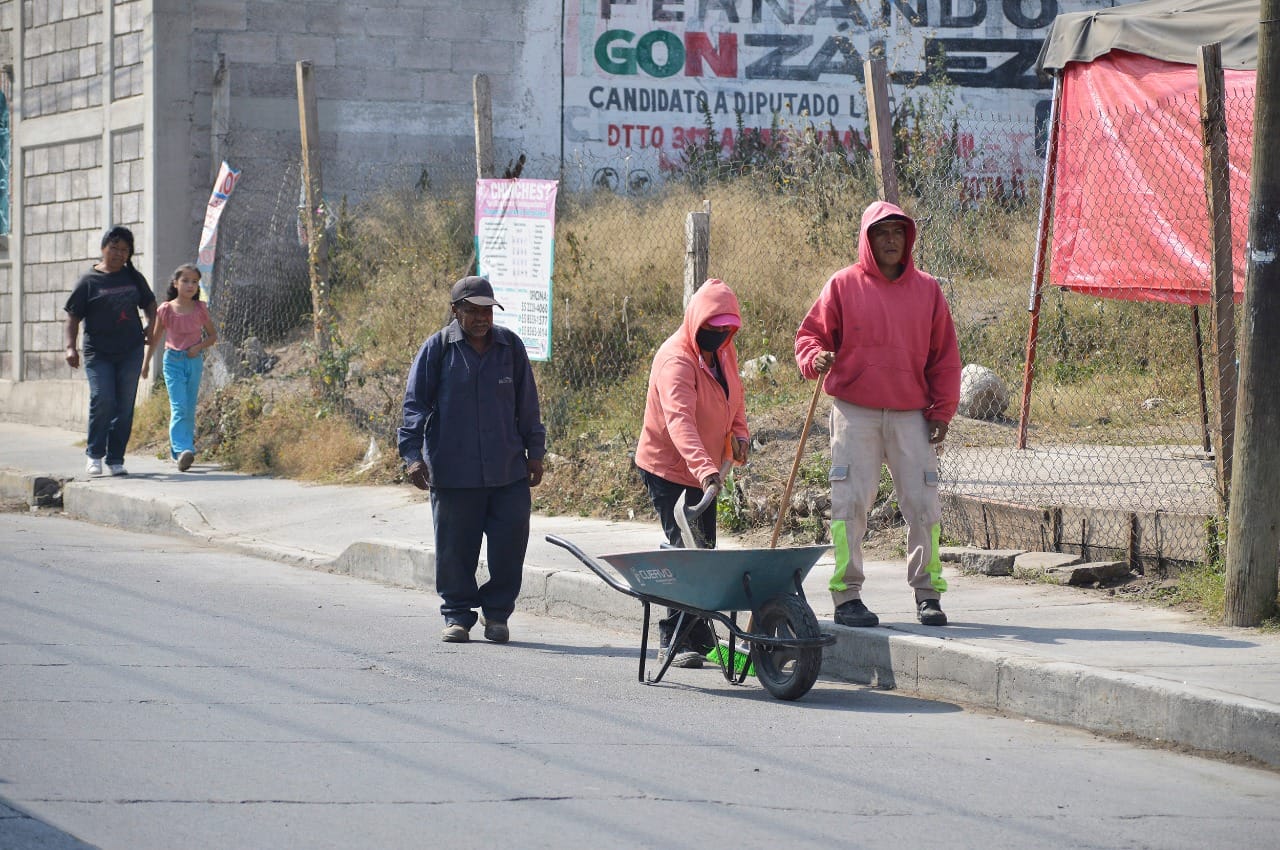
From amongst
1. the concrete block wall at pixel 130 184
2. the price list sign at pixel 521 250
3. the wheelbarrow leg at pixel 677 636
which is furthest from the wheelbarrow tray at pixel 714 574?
the concrete block wall at pixel 130 184

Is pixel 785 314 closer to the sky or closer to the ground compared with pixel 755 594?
closer to the sky

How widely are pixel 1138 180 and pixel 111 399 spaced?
8.38 metres

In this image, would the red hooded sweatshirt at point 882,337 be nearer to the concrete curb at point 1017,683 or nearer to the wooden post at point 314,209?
the concrete curb at point 1017,683

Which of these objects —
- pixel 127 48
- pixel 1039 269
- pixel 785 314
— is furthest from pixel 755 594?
pixel 127 48

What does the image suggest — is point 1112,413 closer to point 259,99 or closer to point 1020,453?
point 1020,453

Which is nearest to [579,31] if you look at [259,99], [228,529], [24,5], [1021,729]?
[259,99]

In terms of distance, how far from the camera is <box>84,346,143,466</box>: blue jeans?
42.6 ft

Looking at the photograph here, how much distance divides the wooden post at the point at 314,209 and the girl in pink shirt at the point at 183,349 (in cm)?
100

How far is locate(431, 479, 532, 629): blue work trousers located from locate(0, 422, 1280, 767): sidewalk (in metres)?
0.83

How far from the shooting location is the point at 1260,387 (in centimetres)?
686

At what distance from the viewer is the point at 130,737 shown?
5.31 m

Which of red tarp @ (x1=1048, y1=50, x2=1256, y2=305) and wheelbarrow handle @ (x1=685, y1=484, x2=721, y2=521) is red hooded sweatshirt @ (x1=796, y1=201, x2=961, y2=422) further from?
red tarp @ (x1=1048, y1=50, x2=1256, y2=305)

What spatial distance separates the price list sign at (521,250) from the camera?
11500mm

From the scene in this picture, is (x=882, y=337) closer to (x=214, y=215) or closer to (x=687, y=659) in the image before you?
(x=687, y=659)
